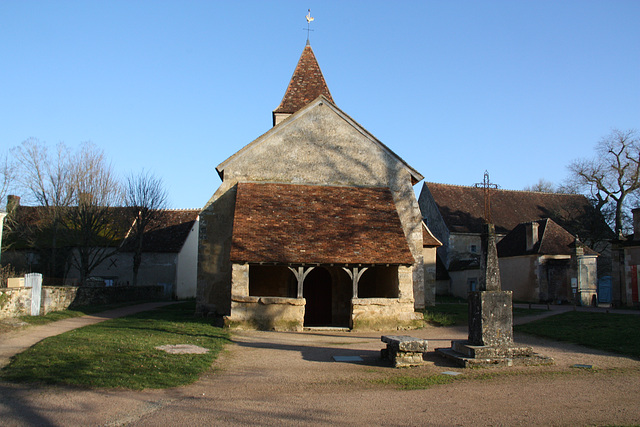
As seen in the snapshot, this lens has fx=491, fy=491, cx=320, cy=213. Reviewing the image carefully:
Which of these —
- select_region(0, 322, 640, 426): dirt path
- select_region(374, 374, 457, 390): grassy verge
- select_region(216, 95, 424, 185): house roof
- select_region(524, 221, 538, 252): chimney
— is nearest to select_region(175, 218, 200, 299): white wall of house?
select_region(216, 95, 424, 185): house roof

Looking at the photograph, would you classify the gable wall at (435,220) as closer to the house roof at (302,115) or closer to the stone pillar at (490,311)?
the house roof at (302,115)

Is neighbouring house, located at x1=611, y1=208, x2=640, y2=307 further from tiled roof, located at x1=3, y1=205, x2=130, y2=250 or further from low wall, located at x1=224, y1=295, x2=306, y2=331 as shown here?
tiled roof, located at x1=3, y1=205, x2=130, y2=250

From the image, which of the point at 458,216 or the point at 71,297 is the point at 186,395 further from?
the point at 458,216

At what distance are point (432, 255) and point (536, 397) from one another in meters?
17.5

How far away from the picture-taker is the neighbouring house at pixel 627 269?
21.2m

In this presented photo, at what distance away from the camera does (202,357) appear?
30.0ft

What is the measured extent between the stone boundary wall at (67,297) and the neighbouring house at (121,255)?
62.9 inches

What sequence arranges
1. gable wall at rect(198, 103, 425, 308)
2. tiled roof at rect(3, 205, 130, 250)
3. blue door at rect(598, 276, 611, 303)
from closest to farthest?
gable wall at rect(198, 103, 425, 308) < blue door at rect(598, 276, 611, 303) < tiled roof at rect(3, 205, 130, 250)

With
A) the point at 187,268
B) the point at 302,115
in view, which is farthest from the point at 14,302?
the point at 187,268

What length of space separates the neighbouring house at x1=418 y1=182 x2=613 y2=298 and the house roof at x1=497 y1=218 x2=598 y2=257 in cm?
277

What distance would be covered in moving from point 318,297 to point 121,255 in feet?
61.9

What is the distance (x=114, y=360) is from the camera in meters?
8.27

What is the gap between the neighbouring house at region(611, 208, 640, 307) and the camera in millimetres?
21234

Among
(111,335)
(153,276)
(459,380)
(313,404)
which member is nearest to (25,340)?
(111,335)
